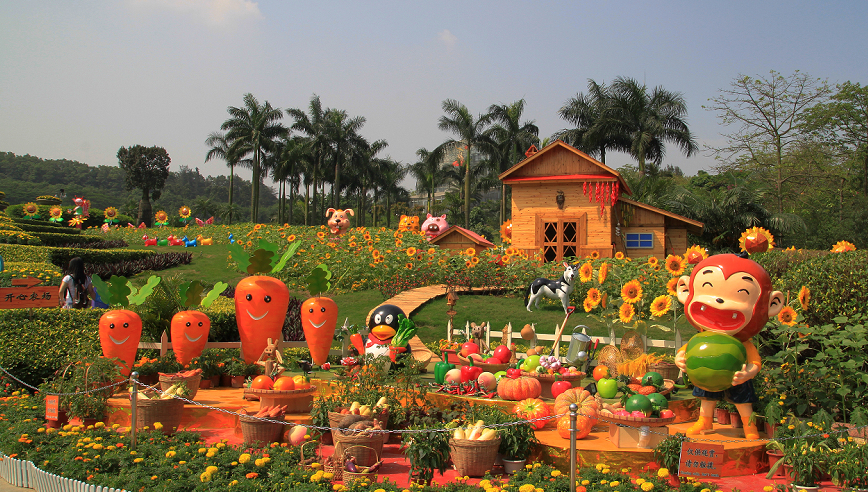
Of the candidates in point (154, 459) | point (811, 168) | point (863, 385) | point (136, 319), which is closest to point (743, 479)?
point (863, 385)

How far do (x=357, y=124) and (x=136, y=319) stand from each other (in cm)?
3638

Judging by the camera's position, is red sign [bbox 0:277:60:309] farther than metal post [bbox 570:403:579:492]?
Yes

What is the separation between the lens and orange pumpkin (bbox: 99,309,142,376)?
768 centimetres

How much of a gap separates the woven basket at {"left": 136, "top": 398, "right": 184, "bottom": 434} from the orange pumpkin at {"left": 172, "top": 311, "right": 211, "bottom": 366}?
1925mm

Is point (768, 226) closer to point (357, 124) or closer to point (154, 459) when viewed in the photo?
point (154, 459)

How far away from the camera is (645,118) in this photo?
32688 millimetres

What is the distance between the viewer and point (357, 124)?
141ft

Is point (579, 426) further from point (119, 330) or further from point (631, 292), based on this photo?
point (119, 330)

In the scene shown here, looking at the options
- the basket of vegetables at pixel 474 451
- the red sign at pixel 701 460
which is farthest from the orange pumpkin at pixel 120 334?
the red sign at pixel 701 460

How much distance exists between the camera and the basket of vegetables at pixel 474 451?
512 cm

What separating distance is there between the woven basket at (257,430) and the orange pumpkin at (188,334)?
2776mm

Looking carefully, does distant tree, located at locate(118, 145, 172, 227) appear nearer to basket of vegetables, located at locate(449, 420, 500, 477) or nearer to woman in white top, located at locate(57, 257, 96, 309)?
woman in white top, located at locate(57, 257, 96, 309)

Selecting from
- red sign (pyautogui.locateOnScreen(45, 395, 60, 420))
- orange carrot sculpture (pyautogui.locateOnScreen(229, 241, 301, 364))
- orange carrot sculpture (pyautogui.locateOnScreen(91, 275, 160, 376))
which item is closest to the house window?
orange carrot sculpture (pyautogui.locateOnScreen(229, 241, 301, 364))

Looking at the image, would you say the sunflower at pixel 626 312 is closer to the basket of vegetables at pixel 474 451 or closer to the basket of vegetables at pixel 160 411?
the basket of vegetables at pixel 474 451
